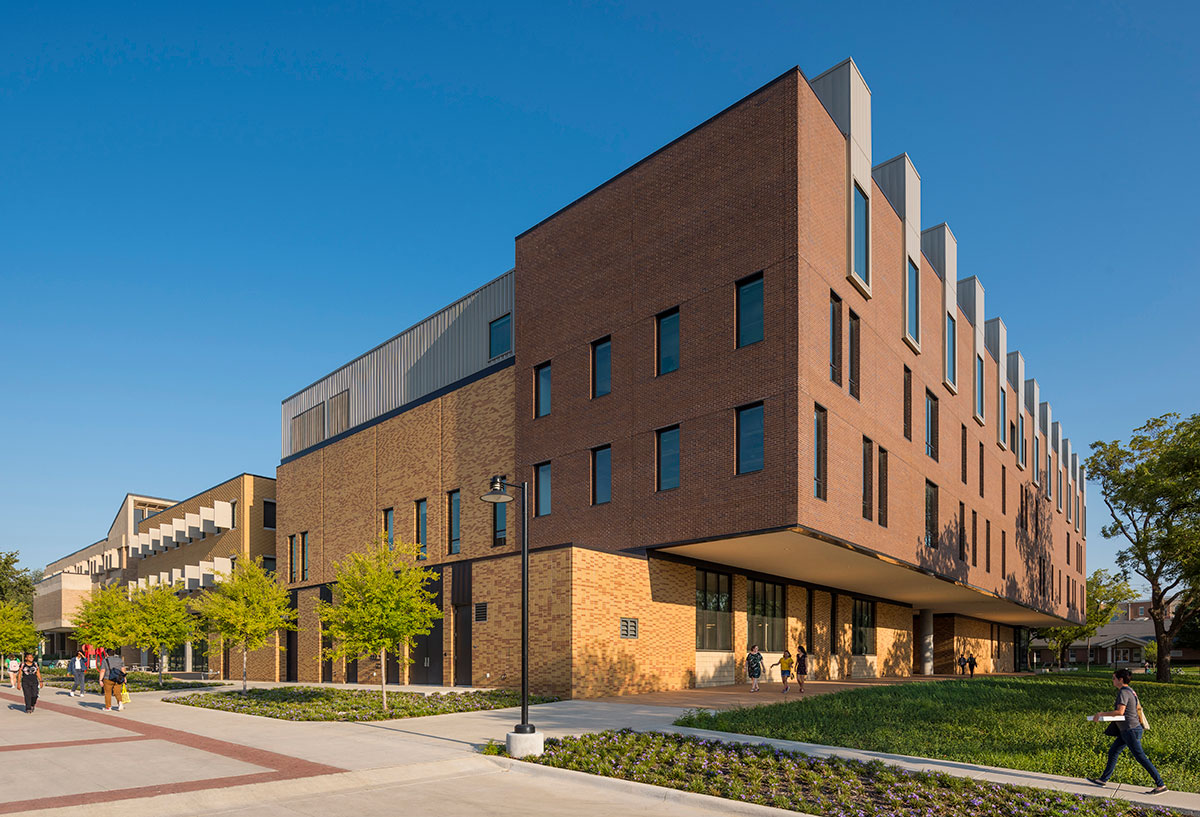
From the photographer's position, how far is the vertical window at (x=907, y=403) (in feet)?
111

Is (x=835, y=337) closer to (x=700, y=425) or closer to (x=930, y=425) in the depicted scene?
(x=700, y=425)

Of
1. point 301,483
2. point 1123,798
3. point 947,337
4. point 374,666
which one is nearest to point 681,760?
point 1123,798

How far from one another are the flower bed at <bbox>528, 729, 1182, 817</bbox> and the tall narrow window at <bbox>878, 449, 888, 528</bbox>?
658 inches

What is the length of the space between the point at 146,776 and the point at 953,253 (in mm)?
37772

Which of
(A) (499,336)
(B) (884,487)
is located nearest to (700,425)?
(B) (884,487)

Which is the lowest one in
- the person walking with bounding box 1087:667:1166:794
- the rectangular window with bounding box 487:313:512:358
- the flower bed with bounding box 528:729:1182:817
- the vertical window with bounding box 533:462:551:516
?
the flower bed with bounding box 528:729:1182:817

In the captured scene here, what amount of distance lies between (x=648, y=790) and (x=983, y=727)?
8.68 meters

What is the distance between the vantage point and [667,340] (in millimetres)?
28641

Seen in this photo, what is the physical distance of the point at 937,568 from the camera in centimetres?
3638

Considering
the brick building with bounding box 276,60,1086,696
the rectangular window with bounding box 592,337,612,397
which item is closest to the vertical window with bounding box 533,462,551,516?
the brick building with bounding box 276,60,1086,696

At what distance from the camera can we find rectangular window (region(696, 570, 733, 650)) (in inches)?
1225

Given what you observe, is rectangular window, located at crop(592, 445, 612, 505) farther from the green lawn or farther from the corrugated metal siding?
the green lawn

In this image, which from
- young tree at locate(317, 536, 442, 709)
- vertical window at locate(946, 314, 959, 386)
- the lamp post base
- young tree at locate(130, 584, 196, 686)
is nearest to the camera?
the lamp post base

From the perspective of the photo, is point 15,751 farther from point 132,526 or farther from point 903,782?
point 132,526
